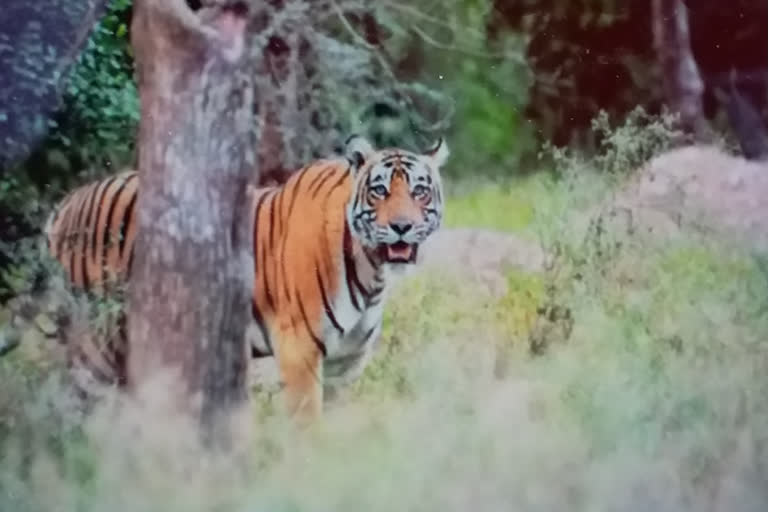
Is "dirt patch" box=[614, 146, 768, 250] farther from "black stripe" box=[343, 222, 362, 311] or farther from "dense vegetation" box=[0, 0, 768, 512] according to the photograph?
"black stripe" box=[343, 222, 362, 311]

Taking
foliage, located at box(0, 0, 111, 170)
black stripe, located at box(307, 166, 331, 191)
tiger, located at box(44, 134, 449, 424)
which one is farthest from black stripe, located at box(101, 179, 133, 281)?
black stripe, located at box(307, 166, 331, 191)

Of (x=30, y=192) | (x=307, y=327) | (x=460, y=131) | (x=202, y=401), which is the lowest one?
(x=202, y=401)

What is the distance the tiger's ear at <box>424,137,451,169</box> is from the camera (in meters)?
2.01

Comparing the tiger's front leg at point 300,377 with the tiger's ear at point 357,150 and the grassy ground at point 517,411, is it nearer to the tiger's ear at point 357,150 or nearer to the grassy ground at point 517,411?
the grassy ground at point 517,411

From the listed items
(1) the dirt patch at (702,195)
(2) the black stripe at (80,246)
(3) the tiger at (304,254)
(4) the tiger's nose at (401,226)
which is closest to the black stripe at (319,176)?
(3) the tiger at (304,254)

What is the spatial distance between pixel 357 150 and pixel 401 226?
0.14 meters

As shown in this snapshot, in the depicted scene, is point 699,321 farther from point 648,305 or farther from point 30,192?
point 30,192

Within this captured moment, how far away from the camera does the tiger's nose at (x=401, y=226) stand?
6.51 feet

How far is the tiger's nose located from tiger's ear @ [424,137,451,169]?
100 millimetres

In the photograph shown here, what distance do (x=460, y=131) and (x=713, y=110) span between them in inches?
15.9

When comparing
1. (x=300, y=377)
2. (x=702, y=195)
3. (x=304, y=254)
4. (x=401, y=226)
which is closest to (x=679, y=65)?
(x=702, y=195)

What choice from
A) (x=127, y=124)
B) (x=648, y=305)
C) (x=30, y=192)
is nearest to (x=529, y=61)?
(x=648, y=305)

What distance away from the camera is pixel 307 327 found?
2002mm

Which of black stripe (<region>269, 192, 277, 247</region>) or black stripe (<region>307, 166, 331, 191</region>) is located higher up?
black stripe (<region>307, 166, 331, 191</region>)
